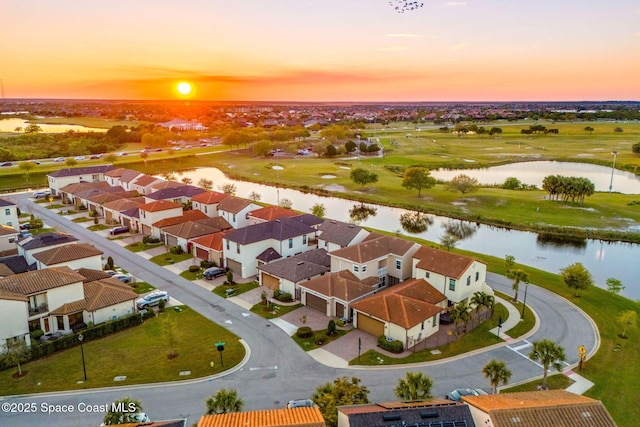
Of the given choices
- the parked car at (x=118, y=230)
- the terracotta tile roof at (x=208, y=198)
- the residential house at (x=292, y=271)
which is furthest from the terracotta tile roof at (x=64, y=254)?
the terracotta tile roof at (x=208, y=198)

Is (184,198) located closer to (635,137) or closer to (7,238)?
(7,238)

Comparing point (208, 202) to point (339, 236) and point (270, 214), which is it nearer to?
point (270, 214)

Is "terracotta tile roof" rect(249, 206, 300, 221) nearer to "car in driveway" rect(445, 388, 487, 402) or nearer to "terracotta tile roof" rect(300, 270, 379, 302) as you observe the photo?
"terracotta tile roof" rect(300, 270, 379, 302)

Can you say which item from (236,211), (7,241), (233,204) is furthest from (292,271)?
(7,241)

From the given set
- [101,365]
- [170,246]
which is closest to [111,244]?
[170,246]

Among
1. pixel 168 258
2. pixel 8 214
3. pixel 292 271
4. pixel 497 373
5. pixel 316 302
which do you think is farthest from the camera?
pixel 8 214
